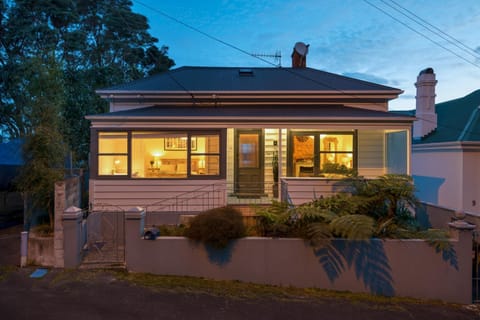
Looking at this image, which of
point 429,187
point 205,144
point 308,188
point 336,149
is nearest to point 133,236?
point 205,144

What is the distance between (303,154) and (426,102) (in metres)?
7.83

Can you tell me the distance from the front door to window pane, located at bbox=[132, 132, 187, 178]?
2.45 meters

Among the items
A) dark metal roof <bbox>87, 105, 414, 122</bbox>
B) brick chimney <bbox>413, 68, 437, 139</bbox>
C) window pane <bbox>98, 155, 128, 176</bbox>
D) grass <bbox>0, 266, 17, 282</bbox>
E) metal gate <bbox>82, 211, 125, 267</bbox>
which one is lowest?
grass <bbox>0, 266, 17, 282</bbox>

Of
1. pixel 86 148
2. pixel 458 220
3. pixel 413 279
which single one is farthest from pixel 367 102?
pixel 86 148

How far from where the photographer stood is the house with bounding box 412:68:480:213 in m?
11.5

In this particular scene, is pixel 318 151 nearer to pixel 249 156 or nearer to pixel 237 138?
pixel 249 156

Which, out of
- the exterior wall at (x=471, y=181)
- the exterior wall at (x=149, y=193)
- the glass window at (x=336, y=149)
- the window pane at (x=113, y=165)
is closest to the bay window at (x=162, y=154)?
the window pane at (x=113, y=165)

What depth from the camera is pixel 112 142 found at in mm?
9602

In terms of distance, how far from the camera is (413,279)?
650 cm

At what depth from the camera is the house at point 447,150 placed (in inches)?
453

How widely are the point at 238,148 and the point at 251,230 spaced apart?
485cm

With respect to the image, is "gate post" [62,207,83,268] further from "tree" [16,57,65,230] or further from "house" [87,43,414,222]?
"house" [87,43,414,222]

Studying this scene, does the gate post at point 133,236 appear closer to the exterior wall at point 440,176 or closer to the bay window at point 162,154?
the bay window at point 162,154

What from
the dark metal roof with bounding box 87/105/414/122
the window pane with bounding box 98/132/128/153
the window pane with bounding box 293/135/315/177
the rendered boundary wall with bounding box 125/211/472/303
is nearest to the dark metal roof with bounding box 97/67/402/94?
the dark metal roof with bounding box 87/105/414/122
